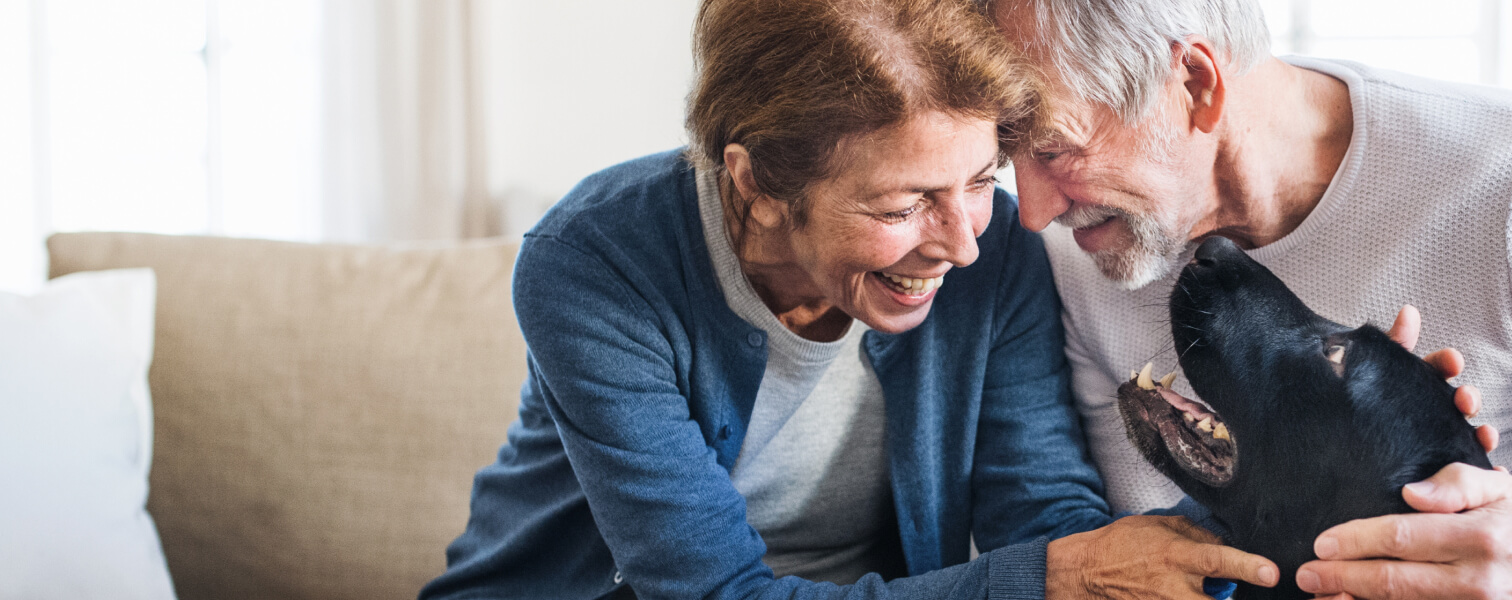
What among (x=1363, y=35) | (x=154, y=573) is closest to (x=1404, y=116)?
(x=154, y=573)

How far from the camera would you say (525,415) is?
1276mm

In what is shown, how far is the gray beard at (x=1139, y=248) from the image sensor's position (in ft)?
3.45

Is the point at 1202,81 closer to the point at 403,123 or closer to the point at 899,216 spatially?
the point at 899,216

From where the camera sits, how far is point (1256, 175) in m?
1.05

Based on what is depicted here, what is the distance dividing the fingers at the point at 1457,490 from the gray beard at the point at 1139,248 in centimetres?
36

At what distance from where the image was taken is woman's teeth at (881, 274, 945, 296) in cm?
105

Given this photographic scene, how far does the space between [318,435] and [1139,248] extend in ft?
3.75

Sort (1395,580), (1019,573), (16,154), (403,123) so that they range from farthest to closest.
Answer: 1. (16,154)
2. (403,123)
3. (1019,573)
4. (1395,580)

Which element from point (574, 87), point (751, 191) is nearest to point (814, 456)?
point (751, 191)

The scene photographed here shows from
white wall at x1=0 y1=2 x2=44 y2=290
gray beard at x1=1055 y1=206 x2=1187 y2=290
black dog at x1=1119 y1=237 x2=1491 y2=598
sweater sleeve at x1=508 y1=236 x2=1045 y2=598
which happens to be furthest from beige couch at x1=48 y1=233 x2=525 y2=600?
white wall at x1=0 y1=2 x2=44 y2=290

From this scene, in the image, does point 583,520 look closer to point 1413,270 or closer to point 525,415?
point 525,415

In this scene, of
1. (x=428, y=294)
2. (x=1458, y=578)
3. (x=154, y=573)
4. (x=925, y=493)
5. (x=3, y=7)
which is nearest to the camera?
(x=1458, y=578)

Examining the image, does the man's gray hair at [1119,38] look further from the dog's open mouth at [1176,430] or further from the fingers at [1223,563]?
the fingers at [1223,563]

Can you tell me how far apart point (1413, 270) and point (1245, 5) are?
29 cm
